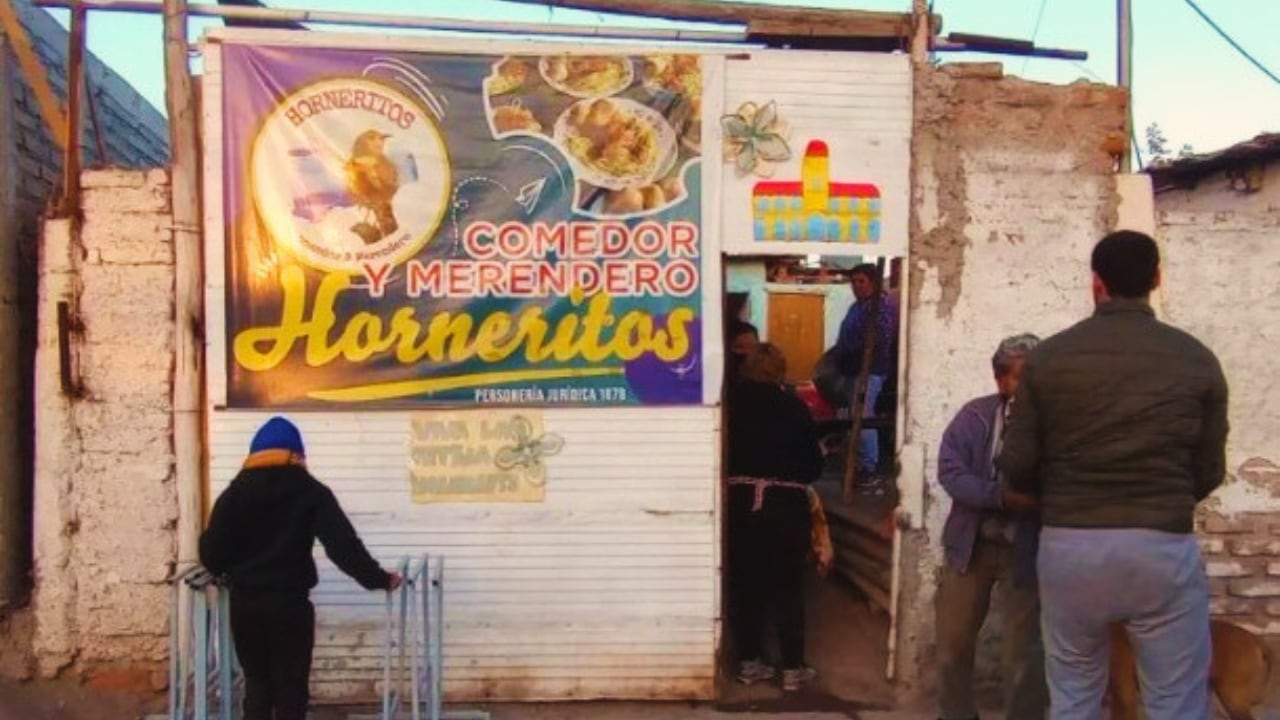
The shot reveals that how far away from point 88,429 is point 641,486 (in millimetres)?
2643

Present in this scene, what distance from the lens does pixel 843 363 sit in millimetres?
8875

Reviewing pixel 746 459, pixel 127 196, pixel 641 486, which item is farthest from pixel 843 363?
pixel 127 196

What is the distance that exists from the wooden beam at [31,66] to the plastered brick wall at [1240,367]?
5.46 m

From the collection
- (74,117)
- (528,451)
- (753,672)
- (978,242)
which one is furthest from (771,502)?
(74,117)

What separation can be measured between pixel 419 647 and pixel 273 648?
0.98m

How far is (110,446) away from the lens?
5805mm

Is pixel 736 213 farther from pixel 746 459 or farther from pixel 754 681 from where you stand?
pixel 754 681

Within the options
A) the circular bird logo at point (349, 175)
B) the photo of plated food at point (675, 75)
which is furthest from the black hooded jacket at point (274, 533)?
the photo of plated food at point (675, 75)

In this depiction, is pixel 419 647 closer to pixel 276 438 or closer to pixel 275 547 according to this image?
pixel 275 547

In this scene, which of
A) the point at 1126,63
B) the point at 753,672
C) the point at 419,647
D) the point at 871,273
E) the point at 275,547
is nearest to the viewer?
the point at 275,547

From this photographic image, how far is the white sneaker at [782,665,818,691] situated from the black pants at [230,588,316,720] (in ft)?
8.18

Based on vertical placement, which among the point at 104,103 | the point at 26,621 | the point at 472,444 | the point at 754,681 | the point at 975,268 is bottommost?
the point at 754,681

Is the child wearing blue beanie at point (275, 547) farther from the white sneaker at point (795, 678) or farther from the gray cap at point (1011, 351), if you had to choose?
the gray cap at point (1011, 351)

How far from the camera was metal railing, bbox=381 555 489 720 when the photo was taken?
16.6 feet
